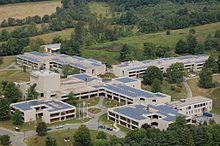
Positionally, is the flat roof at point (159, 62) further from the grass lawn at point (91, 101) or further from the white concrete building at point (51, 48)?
the white concrete building at point (51, 48)

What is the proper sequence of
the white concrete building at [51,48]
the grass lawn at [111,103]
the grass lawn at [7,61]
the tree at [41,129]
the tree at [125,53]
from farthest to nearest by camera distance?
1. the white concrete building at [51,48]
2. the tree at [125,53]
3. the grass lawn at [7,61]
4. the grass lawn at [111,103]
5. the tree at [41,129]

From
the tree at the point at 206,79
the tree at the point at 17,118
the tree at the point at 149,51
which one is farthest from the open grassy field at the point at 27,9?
the tree at the point at 17,118

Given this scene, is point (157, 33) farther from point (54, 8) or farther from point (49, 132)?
point (49, 132)

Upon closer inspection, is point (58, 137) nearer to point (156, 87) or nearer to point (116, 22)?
point (156, 87)

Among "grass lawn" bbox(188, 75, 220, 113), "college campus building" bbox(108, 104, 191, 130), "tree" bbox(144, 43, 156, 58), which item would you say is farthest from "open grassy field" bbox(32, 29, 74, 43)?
"college campus building" bbox(108, 104, 191, 130)

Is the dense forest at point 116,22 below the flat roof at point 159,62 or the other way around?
the other way around

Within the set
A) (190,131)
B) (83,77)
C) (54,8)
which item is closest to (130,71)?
(83,77)
